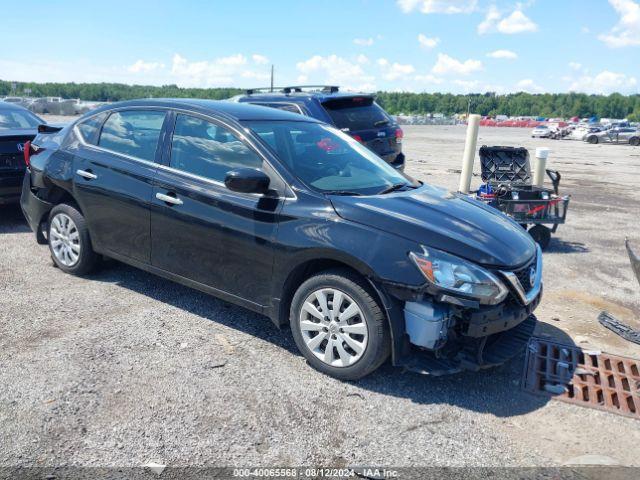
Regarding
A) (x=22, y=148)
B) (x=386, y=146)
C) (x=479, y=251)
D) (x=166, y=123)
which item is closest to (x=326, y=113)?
(x=386, y=146)

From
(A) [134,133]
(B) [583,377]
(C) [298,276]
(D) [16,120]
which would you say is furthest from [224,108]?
(D) [16,120]

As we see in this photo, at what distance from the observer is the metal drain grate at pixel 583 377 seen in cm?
371

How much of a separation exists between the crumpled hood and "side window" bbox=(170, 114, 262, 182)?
860 millimetres

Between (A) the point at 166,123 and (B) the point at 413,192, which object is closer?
(B) the point at 413,192

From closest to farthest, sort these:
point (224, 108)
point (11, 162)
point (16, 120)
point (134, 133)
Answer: point (224, 108), point (134, 133), point (11, 162), point (16, 120)

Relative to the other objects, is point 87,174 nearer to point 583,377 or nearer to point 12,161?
point 12,161

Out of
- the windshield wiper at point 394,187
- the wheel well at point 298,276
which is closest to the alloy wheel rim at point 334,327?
the wheel well at point 298,276

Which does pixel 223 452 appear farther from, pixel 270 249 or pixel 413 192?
pixel 413 192

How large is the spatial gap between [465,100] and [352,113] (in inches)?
5895

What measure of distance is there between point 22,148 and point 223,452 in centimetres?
593

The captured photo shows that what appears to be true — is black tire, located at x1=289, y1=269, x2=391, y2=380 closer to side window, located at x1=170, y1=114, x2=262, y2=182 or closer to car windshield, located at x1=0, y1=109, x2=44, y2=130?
side window, located at x1=170, y1=114, x2=262, y2=182

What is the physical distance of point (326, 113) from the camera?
310 inches

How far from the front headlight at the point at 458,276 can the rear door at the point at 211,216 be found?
1109 mm

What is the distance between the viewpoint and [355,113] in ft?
26.9
